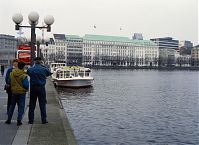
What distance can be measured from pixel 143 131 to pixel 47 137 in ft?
25.0

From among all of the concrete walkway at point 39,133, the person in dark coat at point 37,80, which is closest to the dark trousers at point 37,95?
the person in dark coat at point 37,80

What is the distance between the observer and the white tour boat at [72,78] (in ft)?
154

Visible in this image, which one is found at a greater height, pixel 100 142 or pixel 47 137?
pixel 47 137

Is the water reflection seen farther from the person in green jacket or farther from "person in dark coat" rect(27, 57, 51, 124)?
the person in green jacket

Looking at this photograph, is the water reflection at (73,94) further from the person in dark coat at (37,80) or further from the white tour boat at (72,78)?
the person in dark coat at (37,80)

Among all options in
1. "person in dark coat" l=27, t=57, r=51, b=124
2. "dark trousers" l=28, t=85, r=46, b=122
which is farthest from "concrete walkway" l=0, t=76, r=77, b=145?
"person in dark coat" l=27, t=57, r=51, b=124

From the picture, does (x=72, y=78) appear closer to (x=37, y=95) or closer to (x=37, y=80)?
(x=37, y=95)

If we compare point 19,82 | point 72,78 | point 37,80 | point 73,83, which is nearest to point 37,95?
point 37,80

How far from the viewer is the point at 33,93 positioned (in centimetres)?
1280

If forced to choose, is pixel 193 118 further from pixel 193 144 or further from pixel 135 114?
pixel 193 144

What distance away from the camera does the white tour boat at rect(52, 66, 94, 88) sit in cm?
4690

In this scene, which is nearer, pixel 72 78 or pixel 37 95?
pixel 37 95

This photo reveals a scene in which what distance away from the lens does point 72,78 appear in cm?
4700

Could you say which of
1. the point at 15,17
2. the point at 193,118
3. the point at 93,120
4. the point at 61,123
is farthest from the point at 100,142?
the point at 193,118
